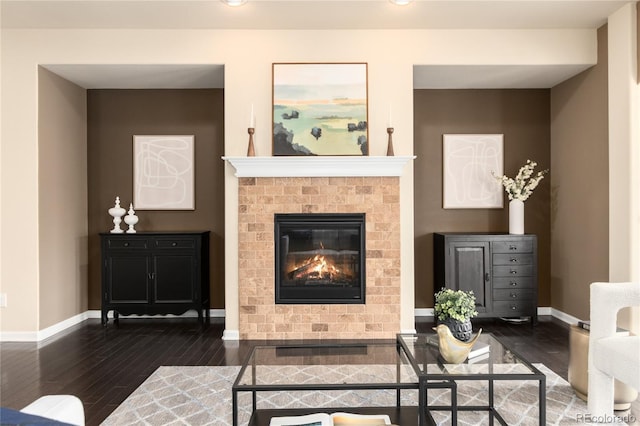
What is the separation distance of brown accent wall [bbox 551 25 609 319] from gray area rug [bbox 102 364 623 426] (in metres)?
1.71

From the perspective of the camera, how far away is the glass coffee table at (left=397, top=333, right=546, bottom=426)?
1978 millimetres

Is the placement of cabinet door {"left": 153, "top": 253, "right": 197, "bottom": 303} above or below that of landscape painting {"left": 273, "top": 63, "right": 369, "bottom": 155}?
below

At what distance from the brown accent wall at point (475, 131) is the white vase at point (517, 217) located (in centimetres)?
42

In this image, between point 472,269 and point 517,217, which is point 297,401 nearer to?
point 472,269

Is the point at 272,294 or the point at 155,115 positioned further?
the point at 155,115

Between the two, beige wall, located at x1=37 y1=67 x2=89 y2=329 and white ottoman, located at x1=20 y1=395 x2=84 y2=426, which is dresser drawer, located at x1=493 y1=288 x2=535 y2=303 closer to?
white ottoman, located at x1=20 y1=395 x2=84 y2=426

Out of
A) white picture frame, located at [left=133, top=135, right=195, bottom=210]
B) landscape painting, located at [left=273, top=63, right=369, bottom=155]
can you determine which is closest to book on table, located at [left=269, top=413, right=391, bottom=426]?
landscape painting, located at [left=273, top=63, right=369, bottom=155]

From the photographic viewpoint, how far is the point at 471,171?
511 cm

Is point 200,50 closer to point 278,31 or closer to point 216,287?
point 278,31

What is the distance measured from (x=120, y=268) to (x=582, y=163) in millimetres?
4636

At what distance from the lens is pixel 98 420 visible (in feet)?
8.23

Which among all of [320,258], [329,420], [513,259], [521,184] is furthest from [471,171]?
[329,420]

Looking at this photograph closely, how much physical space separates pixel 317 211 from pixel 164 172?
1941 mm

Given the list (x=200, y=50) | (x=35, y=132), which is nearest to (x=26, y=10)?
(x=35, y=132)
